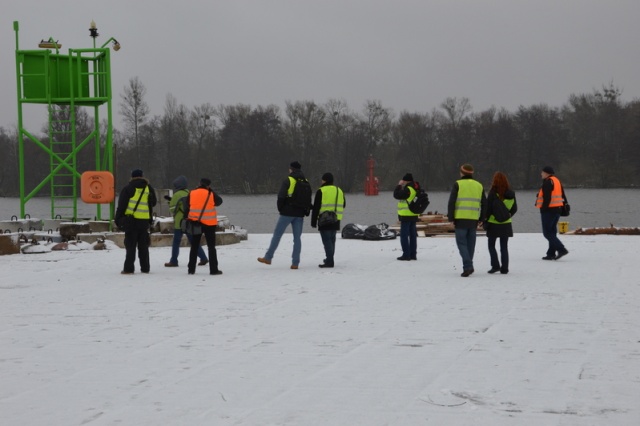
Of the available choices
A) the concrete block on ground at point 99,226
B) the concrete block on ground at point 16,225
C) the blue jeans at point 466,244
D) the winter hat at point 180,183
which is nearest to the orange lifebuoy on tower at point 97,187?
the concrete block on ground at point 99,226

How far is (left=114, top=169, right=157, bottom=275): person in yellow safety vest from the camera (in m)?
14.4

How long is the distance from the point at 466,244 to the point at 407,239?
298 cm

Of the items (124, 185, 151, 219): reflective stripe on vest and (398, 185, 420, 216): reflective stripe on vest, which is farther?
(398, 185, 420, 216): reflective stripe on vest

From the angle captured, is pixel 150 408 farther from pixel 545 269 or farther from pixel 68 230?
pixel 68 230

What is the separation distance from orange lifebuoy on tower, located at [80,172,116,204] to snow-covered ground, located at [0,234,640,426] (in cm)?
750

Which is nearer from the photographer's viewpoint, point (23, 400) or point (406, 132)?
point (23, 400)

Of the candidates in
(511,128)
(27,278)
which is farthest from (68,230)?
(511,128)

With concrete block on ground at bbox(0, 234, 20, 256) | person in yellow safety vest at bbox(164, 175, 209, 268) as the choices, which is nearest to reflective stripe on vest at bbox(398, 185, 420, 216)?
person in yellow safety vest at bbox(164, 175, 209, 268)

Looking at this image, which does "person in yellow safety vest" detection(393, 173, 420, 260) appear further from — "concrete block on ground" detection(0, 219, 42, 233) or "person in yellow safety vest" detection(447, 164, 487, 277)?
"concrete block on ground" detection(0, 219, 42, 233)

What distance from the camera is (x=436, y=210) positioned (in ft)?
191

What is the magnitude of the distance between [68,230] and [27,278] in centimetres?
688

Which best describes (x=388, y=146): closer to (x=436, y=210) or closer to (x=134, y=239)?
(x=436, y=210)

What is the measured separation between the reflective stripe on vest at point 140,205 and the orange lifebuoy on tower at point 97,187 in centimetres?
762

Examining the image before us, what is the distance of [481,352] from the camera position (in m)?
7.64
